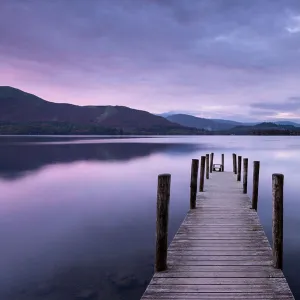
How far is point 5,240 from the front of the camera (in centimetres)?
1180

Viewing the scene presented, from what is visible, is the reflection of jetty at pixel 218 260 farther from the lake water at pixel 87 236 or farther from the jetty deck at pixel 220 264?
the lake water at pixel 87 236

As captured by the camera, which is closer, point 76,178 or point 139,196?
point 139,196

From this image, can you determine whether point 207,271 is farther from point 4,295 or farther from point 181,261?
point 4,295

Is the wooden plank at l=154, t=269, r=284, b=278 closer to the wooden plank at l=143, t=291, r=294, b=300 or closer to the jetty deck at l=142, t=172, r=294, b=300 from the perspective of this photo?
the jetty deck at l=142, t=172, r=294, b=300

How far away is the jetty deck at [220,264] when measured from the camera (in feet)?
17.9

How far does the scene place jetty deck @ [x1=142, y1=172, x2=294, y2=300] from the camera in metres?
5.46

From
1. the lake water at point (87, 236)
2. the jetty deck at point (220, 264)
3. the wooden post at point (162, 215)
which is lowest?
the lake water at point (87, 236)

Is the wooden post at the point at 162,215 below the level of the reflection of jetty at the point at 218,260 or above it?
above

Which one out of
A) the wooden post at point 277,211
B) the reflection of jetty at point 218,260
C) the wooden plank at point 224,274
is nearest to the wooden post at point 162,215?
the reflection of jetty at point 218,260

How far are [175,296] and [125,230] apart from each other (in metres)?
7.60

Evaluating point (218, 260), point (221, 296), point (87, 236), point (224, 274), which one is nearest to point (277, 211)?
point (218, 260)

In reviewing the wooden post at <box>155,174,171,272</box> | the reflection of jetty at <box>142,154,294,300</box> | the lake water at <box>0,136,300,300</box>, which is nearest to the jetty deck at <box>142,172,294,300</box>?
the reflection of jetty at <box>142,154,294,300</box>

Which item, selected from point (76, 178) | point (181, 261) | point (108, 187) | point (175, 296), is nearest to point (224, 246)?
point (181, 261)

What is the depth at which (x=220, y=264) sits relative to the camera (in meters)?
6.57
